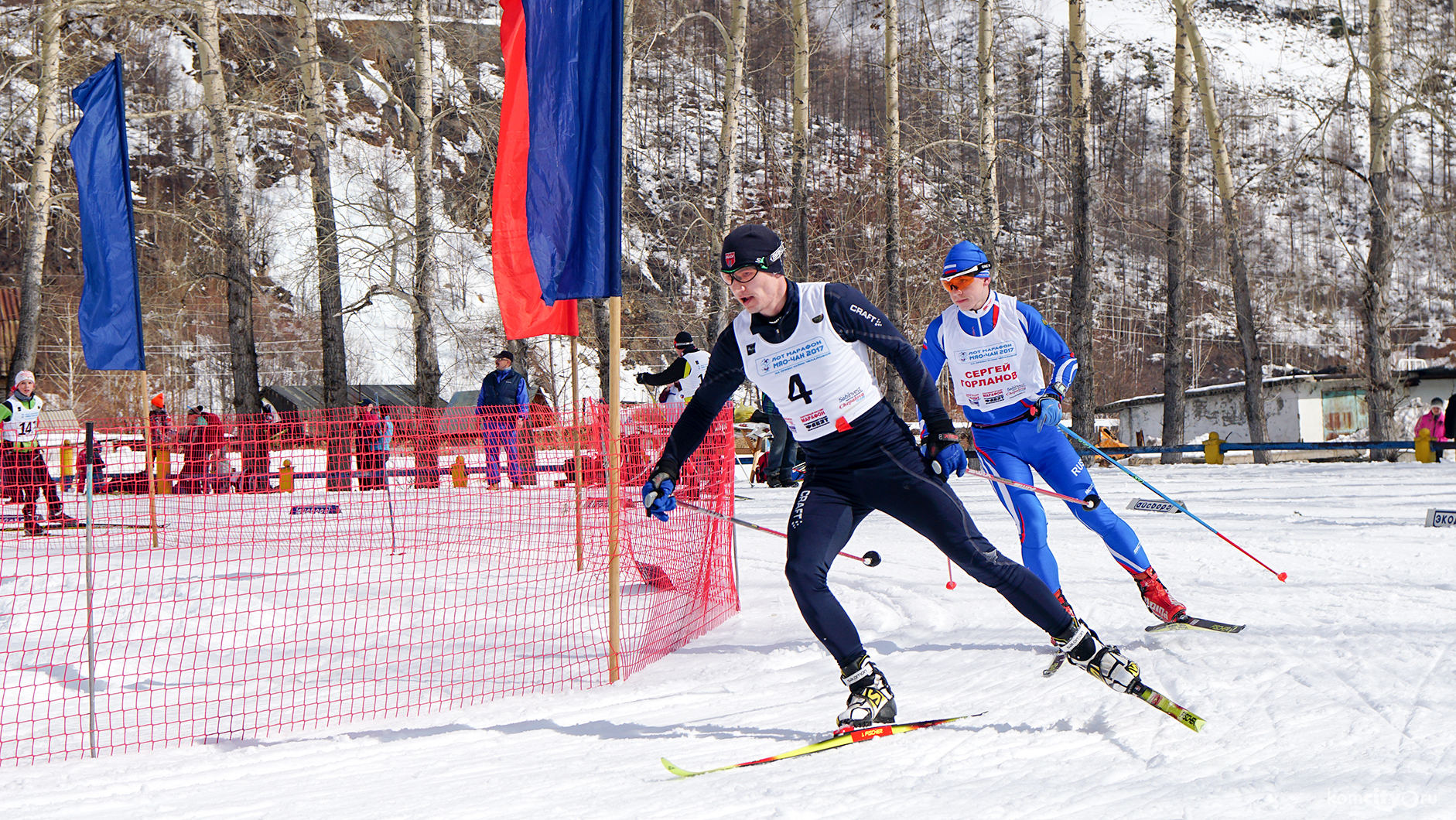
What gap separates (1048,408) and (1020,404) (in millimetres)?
268

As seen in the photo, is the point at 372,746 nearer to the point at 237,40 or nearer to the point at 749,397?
the point at 237,40

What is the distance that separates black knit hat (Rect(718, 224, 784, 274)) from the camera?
346 centimetres

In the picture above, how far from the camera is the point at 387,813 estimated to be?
298 cm

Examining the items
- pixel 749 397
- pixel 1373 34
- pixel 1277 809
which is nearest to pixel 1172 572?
pixel 1277 809

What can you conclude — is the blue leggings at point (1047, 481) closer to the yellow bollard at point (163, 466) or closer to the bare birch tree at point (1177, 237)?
the yellow bollard at point (163, 466)

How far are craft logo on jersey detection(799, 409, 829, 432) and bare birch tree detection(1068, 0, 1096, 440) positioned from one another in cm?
1170

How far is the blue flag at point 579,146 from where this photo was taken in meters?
4.94

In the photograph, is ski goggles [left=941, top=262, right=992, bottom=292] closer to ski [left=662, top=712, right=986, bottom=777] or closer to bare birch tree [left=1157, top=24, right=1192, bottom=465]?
ski [left=662, top=712, right=986, bottom=777]

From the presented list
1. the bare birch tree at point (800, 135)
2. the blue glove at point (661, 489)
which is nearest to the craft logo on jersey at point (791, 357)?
the blue glove at point (661, 489)

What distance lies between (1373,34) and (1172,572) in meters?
13.1

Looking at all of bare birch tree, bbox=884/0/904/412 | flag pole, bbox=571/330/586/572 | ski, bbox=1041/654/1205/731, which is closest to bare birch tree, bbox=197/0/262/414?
bare birch tree, bbox=884/0/904/412

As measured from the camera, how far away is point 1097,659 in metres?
3.42

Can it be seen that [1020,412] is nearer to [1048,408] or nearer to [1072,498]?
[1048,408]

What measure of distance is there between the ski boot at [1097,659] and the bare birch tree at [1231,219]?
14.2 meters
